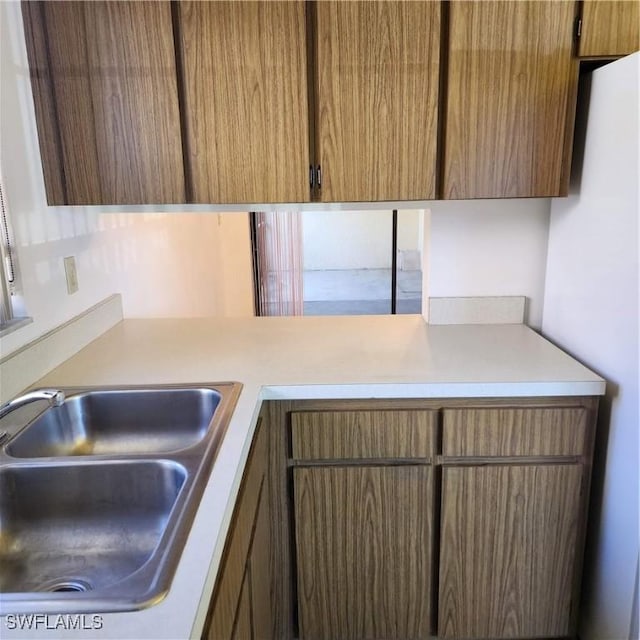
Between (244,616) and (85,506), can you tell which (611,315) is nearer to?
(244,616)

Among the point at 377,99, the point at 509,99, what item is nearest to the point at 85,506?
the point at 377,99

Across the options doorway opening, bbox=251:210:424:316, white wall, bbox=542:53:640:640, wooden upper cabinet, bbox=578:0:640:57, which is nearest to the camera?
white wall, bbox=542:53:640:640

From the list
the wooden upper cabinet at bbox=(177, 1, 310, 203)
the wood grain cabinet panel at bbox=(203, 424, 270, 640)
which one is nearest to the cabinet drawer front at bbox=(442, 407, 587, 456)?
the wood grain cabinet panel at bbox=(203, 424, 270, 640)

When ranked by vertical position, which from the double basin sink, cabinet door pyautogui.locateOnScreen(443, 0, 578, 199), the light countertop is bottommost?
the double basin sink

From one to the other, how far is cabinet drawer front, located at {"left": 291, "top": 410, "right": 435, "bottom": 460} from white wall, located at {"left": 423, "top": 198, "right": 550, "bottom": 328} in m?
0.66

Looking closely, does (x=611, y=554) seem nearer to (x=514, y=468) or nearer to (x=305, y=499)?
(x=514, y=468)

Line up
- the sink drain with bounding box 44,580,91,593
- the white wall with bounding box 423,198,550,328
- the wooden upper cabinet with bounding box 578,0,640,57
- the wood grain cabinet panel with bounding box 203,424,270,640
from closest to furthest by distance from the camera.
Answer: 1. the wood grain cabinet panel with bounding box 203,424,270,640
2. the sink drain with bounding box 44,580,91,593
3. the wooden upper cabinet with bounding box 578,0,640,57
4. the white wall with bounding box 423,198,550,328

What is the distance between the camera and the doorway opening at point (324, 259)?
15.6 ft

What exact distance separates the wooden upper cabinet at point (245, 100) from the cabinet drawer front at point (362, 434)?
66cm

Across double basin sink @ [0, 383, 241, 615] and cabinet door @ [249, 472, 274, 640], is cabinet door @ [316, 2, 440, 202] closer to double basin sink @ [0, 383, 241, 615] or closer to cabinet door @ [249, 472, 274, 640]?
double basin sink @ [0, 383, 241, 615]

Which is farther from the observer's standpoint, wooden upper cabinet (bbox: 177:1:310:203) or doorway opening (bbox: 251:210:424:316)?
doorway opening (bbox: 251:210:424:316)

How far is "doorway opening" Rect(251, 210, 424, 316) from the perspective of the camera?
476cm

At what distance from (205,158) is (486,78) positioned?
85 cm

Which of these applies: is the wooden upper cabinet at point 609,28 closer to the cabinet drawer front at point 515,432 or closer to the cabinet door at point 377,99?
the cabinet door at point 377,99
